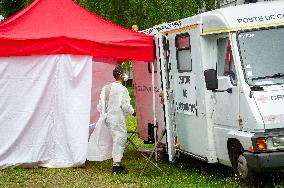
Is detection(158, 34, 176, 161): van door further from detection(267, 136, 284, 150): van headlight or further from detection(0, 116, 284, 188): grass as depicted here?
detection(267, 136, 284, 150): van headlight

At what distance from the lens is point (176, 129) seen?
1273 centimetres

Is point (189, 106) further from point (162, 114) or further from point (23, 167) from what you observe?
point (23, 167)

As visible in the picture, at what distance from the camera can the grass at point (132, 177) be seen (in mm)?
11336

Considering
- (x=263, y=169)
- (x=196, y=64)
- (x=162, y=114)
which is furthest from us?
(x=162, y=114)

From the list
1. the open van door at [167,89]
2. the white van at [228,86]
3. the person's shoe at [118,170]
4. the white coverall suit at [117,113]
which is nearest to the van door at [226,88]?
the white van at [228,86]

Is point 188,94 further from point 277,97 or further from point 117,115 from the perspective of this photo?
point 277,97

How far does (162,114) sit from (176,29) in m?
1.99

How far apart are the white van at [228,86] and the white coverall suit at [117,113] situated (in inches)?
30.5

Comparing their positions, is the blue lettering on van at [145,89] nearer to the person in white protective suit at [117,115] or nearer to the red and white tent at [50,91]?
the red and white tent at [50,91]

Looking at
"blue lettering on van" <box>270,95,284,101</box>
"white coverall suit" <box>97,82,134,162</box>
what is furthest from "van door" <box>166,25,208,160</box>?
"blue lettering on van" <box>270,95,284,101</box>

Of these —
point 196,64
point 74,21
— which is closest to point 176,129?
point 196,64

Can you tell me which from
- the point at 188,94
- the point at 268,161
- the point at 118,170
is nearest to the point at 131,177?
the point at 118,170

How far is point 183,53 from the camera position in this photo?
12.2 metres

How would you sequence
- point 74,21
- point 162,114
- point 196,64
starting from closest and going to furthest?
1. point 196,64
2. point 162,114
3. point 74,21
